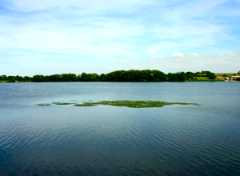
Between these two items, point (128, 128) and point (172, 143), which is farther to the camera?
point (128, 128)

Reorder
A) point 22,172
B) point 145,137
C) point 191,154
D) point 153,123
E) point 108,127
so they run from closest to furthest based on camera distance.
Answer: point 22,172, point 191,154, point 145,137, point 108,127, point 153,123

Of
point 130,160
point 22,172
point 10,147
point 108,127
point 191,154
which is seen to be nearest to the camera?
point 22,172

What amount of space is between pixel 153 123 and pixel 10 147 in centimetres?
1291

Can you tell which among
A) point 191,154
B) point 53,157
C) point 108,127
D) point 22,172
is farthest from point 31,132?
point 191,154

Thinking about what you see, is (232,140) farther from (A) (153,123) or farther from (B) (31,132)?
(B) (31,132)

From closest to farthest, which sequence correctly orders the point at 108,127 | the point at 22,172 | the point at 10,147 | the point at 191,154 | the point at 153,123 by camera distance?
the point at 22,172, the point at 191,154, the point at 10,147, the point at 108,127, the point at 153,123

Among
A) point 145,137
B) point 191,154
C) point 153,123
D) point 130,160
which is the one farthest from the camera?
point 153,123

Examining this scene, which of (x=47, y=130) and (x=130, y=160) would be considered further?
(x=47, y=130)

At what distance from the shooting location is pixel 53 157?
A: 16.4 metres

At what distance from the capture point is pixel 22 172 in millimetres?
13969

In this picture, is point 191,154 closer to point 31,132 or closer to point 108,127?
point 108,127

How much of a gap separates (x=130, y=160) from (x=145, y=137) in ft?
18.7

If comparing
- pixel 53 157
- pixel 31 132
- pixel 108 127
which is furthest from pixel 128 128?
pixel 53 157

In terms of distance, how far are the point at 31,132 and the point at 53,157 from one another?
26.2 feet
